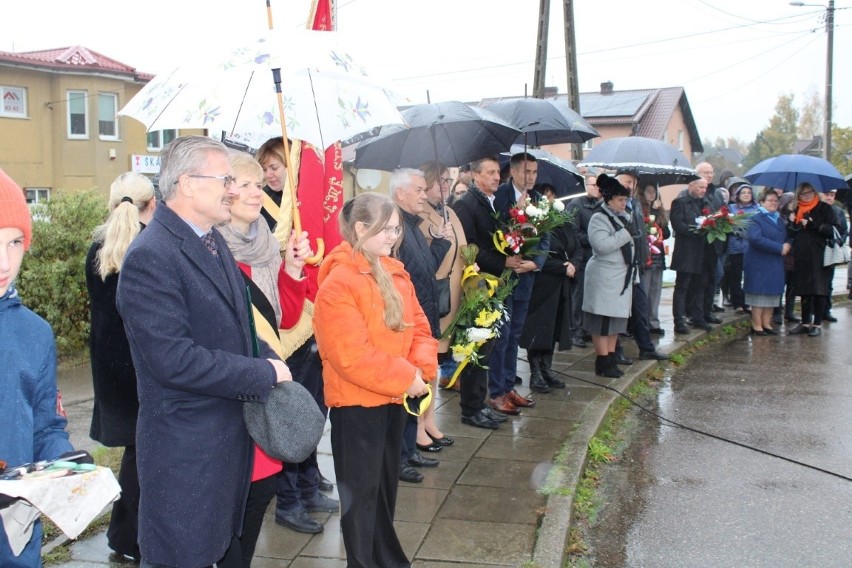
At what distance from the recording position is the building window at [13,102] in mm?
29675

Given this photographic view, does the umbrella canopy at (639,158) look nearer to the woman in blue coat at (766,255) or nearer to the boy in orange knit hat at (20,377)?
the woman in blue coat at (766,255)

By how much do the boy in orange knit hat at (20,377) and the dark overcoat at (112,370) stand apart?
60.6 inches

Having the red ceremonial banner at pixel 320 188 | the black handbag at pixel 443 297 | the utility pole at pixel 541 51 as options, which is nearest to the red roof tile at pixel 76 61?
the utility pole at pixel 541 51

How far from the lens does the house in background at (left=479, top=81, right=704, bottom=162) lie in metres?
42.6

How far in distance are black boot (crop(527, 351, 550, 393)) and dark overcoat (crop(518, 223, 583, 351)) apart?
141 mm

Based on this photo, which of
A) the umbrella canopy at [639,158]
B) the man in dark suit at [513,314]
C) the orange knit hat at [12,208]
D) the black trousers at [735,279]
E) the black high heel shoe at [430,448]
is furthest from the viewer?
the black trousers at [735,279]

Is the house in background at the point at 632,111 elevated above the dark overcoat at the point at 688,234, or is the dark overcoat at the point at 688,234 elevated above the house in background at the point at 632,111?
the house in background at the point at 632,111

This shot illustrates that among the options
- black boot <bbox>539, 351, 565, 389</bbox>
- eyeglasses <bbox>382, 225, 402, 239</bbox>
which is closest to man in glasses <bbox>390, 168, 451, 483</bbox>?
eyeglasses <bbox>382, 225, 402, 239</bbox>

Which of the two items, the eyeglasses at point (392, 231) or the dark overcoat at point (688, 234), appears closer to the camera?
the eyeglasses at point (392, 231)

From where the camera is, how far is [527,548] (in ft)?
14.3

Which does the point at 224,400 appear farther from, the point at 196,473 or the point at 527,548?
the point at 527,548

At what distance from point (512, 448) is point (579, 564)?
1.63 m

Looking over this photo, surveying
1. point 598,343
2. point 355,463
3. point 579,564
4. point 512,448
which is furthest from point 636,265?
point 355,463

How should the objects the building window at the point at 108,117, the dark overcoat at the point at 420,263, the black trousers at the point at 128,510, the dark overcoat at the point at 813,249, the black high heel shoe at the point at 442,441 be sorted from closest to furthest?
the black trousers at the point at 128,510, the dark overcoat at the point at 420,263, the black high heel shoe at the point at 442,441, the dark overcoat at the point at 813,249, the building window at the point at 108,117
